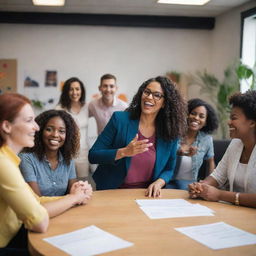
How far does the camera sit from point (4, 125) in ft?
4.84

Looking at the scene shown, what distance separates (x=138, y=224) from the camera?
1.59m

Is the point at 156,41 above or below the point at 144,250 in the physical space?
above

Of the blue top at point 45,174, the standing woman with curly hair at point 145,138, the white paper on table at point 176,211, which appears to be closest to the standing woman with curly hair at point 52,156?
the blue top at point 45,174

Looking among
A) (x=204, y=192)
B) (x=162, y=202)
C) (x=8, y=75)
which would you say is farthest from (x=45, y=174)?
(x=8, y=75)

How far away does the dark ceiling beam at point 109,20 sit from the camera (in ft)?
18.9

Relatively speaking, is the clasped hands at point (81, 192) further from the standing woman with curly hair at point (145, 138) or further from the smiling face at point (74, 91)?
the smiling face at point (74, 91)

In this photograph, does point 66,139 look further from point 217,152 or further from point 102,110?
point 102,110

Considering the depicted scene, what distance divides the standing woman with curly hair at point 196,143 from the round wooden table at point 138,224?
87cm

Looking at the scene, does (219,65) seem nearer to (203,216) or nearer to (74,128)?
(74,128)

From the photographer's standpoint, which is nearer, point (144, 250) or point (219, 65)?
point (144, 250)

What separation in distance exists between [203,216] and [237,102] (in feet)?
2.63

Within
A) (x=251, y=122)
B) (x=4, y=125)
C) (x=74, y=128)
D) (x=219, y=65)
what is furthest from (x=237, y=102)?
(x=219, y=65)

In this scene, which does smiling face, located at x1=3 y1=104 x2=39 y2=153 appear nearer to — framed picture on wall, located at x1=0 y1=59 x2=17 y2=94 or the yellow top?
the yellow top

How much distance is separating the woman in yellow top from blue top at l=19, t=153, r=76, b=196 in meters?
0.54
